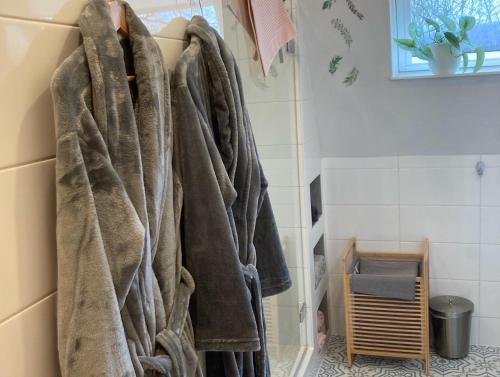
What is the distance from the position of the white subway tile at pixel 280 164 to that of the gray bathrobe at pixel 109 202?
100 cm

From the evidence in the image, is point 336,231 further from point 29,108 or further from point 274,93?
point 29,108

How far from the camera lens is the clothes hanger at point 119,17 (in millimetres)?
1024

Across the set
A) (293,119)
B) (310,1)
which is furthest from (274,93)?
(310,1)

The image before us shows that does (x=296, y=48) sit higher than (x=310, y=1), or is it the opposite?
(x=310, y=1)

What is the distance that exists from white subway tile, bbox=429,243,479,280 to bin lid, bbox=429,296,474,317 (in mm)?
122

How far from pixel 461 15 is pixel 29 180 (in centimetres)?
221

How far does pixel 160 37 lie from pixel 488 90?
185cm

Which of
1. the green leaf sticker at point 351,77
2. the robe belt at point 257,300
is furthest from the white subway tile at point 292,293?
the green leaf sticker at point 351,77

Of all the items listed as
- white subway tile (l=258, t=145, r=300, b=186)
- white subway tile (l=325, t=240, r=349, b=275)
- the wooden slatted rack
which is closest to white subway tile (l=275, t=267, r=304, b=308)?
the wooden slatted rack

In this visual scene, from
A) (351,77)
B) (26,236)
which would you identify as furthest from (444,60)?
(26,236)

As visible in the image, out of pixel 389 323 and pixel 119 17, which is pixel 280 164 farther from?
pixel 119 17

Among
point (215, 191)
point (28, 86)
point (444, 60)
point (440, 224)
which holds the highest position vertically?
point (444, 60)

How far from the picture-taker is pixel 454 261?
296 centimetres

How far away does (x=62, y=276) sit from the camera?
2.91 ft
